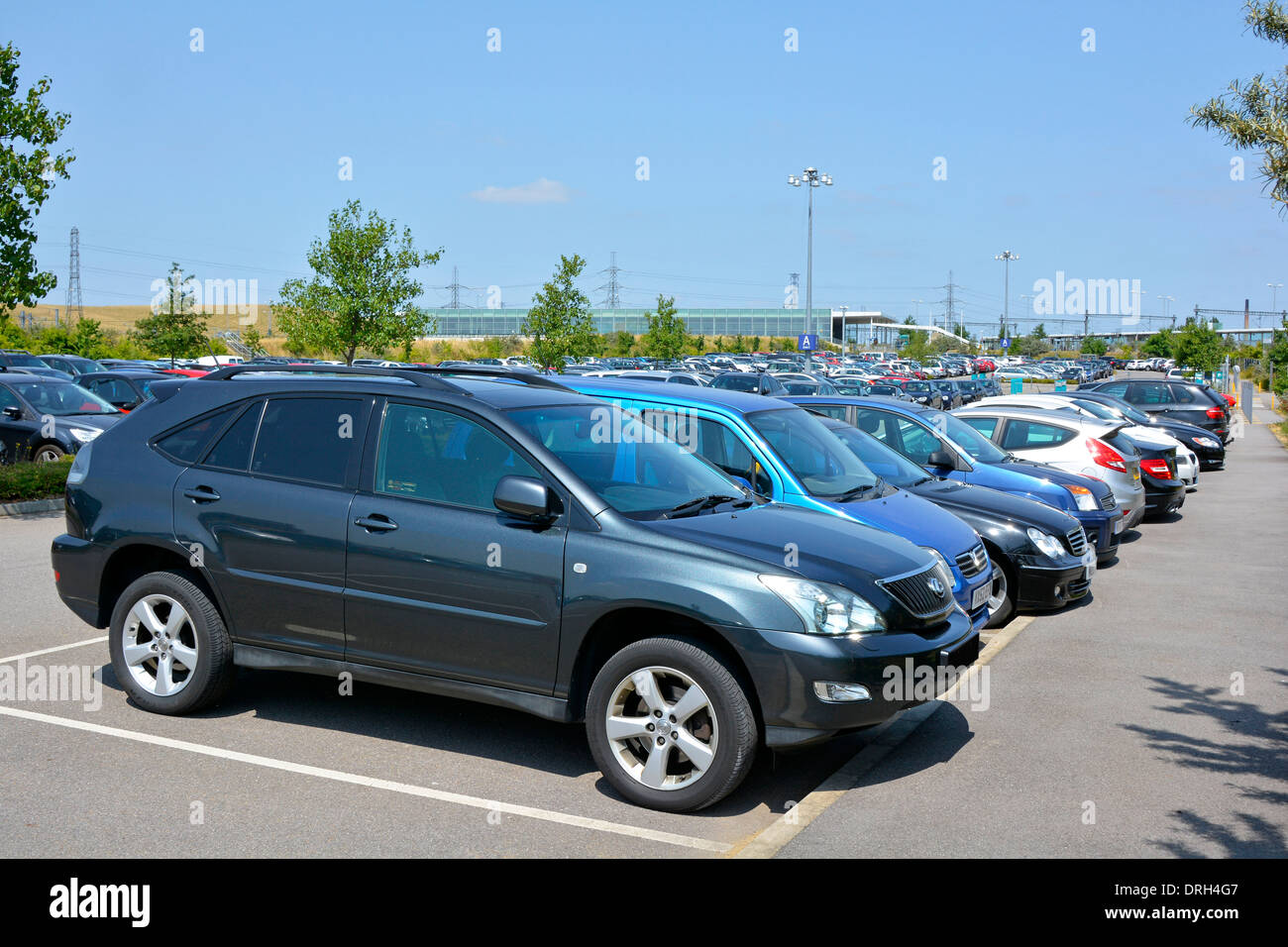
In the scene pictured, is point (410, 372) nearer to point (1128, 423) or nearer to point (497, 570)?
point (497, 570)

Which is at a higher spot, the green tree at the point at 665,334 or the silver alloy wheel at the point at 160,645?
the green tree at the point at 665,334

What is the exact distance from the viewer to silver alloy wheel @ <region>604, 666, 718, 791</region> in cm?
503

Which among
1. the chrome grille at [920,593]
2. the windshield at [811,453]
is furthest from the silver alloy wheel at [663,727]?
the windshield at [811,453]

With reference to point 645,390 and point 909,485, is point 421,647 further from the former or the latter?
point 909,485

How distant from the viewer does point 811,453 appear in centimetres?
845

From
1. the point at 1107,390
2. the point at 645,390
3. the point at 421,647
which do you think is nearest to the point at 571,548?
the point at 421,647

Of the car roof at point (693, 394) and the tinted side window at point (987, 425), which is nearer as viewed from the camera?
the car roof at point (693, 394)

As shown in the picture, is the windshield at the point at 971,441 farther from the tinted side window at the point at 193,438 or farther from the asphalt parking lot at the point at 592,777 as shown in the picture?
the tinted side window at the point at 193,438

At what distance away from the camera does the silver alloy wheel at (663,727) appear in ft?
16.5

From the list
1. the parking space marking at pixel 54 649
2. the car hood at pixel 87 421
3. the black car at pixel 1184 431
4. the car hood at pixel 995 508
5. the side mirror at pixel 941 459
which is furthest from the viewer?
the black car at pixel 1184 431

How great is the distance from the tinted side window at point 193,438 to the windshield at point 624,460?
68.2 inches

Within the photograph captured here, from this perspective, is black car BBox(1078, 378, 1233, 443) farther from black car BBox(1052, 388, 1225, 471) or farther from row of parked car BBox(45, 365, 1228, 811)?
row of parked car BBox(45, 365, 1228, 811)

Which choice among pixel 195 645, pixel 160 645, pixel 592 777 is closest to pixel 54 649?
pixel 160 645

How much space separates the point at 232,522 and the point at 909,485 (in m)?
5.90
